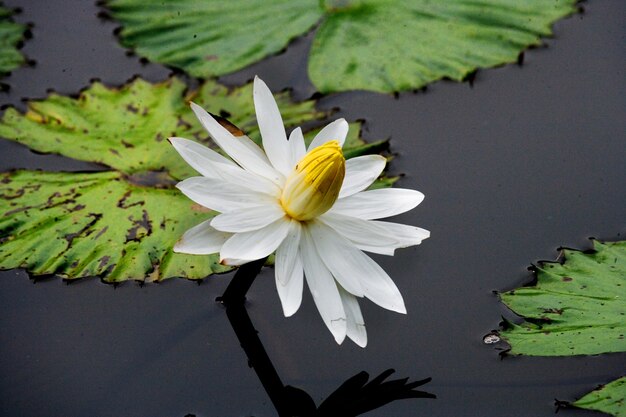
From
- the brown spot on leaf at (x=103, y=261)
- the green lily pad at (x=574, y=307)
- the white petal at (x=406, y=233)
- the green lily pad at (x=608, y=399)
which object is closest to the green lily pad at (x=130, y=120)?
the brown spot on leaf at (x=103, y=261)

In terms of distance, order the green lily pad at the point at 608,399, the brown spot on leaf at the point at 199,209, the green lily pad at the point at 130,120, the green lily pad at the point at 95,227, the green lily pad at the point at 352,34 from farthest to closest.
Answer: the green lily pad at the point at 352,34 < the green lily pad at the point at 130,120 < the brown spot on leaf at the point at 199,209 < the green lily pad at the point at 95,227 < the green lily pad at the point at 608,399

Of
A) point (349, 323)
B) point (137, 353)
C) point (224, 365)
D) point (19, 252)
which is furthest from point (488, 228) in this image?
point (19, 252)

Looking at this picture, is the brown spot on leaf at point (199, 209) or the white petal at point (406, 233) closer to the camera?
the white petal at point (406, 233)

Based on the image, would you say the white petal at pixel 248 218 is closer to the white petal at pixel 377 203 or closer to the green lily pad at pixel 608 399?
the white petal at pixel 377 203

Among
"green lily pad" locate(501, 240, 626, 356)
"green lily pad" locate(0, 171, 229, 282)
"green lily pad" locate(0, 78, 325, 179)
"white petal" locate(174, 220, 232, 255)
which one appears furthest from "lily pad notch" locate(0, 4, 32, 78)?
"green lily pad" locate(501, 240, 626, 356)

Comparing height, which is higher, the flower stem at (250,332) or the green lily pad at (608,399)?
the flower stem at (250,332)

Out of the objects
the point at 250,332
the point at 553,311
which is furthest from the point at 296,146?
the point at 553,311

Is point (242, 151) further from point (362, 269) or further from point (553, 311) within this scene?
point (553, 311)

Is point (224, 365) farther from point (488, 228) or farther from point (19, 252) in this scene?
point (488, 228)
